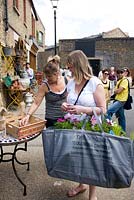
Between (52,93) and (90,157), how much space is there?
125cm

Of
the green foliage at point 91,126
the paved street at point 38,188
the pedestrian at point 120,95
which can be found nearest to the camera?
the green foliage at point 91,126

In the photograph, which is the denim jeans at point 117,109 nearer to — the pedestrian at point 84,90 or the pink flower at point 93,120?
the pedestrian at point 84,90

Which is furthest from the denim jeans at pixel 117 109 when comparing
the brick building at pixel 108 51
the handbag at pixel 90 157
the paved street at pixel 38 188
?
the brick building at pixel 108 51

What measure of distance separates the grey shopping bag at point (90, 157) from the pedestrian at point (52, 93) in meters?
0.91

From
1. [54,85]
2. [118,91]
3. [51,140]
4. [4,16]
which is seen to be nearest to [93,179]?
[51,140]

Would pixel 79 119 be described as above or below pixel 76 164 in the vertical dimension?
above

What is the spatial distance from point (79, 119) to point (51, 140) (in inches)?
16.4

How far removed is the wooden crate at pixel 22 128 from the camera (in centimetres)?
287

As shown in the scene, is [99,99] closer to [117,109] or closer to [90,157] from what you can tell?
[90,157]

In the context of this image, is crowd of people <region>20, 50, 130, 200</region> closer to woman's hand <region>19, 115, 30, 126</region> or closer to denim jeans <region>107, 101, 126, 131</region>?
woman's hand <region>19, 115, 30, 126</region>

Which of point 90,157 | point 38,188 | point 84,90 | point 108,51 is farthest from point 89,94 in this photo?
point 108,51

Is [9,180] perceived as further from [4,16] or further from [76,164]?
[4,16]

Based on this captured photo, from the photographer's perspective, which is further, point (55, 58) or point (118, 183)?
point (55, 58)

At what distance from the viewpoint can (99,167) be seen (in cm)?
242
